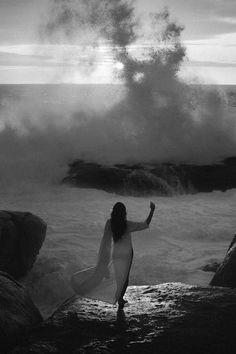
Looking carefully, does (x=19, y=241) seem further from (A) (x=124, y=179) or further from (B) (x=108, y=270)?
(A) (x=124, y=179)

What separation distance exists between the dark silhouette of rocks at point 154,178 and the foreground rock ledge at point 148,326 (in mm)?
9170

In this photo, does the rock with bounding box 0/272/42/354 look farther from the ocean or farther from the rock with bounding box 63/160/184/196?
the rock with bounding box 63/160/184/196

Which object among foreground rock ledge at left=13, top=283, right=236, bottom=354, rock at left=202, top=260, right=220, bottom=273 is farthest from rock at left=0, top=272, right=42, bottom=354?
rock at left=202, top=260, right=220, bottom=273

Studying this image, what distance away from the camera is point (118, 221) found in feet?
18.1

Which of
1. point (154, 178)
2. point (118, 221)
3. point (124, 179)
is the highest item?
point (154, 178)

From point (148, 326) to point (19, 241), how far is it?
3.89 metres

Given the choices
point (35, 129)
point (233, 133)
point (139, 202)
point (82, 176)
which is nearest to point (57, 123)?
point (35, 129)

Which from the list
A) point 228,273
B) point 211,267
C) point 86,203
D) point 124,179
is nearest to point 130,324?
point 228,273

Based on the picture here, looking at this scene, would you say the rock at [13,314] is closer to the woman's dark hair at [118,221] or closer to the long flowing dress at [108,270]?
the long flowing dress at [108,270]

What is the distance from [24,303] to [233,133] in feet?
57.2

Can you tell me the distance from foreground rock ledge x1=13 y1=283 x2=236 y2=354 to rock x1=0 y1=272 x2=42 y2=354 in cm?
18

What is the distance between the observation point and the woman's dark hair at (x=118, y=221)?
214 inches

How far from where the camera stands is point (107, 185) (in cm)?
1547

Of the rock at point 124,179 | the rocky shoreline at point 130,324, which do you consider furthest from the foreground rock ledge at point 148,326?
the rock at point 124,179
